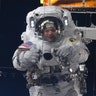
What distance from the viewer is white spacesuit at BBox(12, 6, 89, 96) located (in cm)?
210

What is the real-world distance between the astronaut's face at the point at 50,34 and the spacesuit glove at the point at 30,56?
0.08m

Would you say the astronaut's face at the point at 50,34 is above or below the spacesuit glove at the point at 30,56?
above

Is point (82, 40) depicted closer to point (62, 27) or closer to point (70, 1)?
point (62, 27)

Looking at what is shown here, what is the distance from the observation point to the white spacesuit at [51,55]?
2.10 m

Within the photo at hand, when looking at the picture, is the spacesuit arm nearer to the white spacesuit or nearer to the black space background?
the white spacesuit

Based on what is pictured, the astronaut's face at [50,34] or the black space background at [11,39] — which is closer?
the astronaut's face at [50,34]

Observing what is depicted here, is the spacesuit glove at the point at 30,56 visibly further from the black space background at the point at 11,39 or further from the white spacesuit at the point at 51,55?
the black space background at the point at 11,39

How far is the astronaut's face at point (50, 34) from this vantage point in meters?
2.11

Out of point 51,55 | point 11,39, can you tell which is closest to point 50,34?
point 51,55

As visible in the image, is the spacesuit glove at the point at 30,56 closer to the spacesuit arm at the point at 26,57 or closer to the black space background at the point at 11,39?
the spacesuit arm at the point at 26,57

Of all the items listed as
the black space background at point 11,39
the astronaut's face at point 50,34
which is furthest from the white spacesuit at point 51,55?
the black space background at point 11,39

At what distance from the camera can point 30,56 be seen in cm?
205

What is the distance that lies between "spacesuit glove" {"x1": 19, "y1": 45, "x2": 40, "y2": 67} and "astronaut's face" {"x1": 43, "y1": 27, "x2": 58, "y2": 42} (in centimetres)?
8

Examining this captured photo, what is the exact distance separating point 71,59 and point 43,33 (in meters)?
0.17
